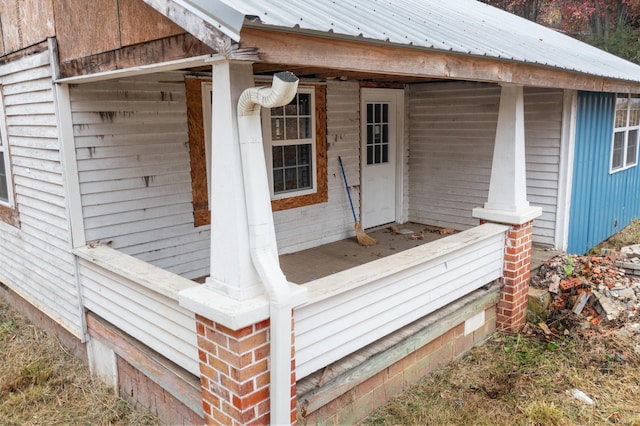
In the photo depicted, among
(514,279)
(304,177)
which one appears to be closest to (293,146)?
(304,177)

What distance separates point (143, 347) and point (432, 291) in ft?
7.49

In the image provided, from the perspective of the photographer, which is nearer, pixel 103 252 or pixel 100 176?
pixel 103 252

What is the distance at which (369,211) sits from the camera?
744 cm

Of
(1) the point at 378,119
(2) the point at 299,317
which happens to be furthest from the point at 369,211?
(2) the point at 299,317

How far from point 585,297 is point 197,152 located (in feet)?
14.0

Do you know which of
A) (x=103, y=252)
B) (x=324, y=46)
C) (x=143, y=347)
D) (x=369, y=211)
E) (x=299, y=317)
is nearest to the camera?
(x=324, y=46)

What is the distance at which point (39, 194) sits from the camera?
438 centimetres

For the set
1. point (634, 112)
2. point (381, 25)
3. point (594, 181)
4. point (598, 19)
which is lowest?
point (594, 181)

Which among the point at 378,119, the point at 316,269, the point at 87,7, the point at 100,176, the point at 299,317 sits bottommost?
the point at 316,269

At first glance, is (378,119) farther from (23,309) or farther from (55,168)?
(23,309)

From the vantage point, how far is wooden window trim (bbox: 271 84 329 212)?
623 cm

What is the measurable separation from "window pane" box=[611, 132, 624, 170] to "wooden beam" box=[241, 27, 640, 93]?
400cm

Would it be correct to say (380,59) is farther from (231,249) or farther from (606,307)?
(606,307)

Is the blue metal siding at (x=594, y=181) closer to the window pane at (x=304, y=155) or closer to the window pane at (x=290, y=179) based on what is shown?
the window pane at (x=304, y=155)
